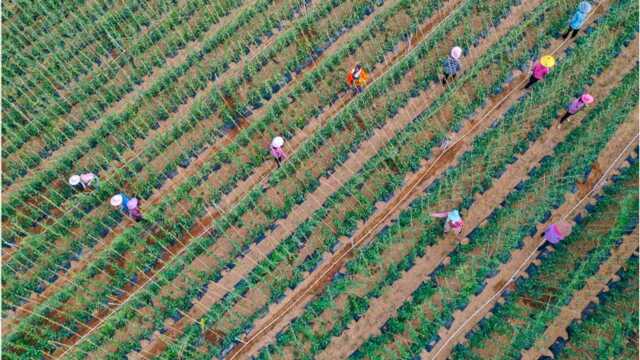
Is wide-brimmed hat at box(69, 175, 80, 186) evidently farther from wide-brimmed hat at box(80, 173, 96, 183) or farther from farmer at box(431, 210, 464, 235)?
farmer at box(431, 210, 464, 235)

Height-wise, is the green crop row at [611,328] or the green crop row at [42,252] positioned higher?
the green crop row at [42,252]

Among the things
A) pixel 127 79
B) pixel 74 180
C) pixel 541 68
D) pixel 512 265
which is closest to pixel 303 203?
pixel 512 265

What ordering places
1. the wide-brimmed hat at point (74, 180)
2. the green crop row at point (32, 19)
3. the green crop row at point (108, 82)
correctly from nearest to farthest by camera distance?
1. the wide-brimmed hat at point (74, 180)
2. the green crop row at point (108, 82)
3. the green crop row at point (32, 19)

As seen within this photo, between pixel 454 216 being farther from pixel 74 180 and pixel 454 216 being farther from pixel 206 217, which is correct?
pixel 74 180

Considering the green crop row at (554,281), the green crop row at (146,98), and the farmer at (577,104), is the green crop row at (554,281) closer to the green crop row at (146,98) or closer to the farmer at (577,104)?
the farmer at (577,104)

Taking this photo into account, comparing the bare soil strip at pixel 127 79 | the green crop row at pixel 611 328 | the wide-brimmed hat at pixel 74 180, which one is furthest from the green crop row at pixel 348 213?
the bare soil strip at pixel 127 79
